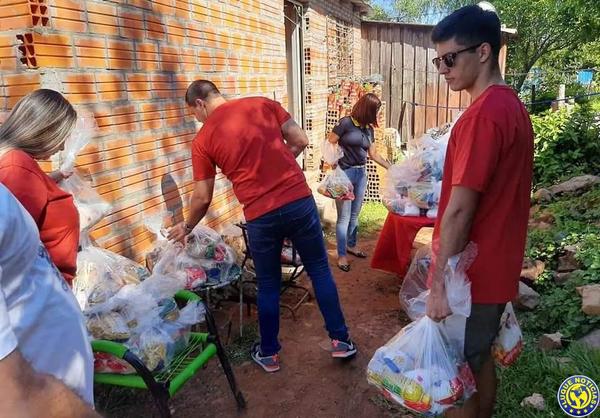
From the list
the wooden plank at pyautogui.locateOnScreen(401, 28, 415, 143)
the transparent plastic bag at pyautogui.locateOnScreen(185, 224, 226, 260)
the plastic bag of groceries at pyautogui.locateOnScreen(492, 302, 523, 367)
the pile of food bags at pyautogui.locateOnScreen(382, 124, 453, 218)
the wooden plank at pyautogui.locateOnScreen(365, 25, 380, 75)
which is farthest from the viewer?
the wooden plank at pyautogui.locateOnScreen(365, 25, 380, 75)

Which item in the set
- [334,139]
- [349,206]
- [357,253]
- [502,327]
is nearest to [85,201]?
[502,327]

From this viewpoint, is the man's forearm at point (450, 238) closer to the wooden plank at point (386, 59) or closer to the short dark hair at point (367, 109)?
the short dark hair at point (367, 109)

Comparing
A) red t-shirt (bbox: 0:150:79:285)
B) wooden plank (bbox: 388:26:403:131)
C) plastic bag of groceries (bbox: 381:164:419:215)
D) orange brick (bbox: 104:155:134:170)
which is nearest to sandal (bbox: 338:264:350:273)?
plastic bag of groceries (bbox: 381:164:419:215)

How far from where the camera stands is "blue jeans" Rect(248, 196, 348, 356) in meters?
2.87

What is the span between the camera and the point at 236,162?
2826 millimetres

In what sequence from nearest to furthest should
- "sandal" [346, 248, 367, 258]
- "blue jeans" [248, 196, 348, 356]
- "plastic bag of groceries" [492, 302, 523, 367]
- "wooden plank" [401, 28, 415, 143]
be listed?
"plastic bag of groceries" [492, 302, 523, 367]
"blue jeans" [248, 196, 348, 356]
"sandal" [346, 248, 367, 258]
"wooden plank" [401, 28, 415, 143]

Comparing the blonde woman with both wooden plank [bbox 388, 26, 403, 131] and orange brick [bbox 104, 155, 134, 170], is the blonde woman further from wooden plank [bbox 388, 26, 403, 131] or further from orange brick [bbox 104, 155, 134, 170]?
wooden plank [bbox 388, 26, 403, 131]

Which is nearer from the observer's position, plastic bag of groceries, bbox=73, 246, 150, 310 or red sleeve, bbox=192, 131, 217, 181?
plastic bag of groceries, bbox=73, 246, 150, 310

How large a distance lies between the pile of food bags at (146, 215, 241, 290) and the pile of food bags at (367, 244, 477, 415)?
1487 millimetres

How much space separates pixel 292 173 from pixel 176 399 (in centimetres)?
163

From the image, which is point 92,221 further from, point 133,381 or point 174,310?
point 133,381

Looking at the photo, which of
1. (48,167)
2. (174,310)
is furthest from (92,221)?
(174,310)

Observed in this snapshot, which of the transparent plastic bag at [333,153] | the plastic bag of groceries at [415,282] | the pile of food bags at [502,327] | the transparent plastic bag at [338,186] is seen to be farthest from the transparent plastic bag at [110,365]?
the transparent plastic bag at [333,153]

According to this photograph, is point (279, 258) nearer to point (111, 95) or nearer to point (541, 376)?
point (111, 95)
